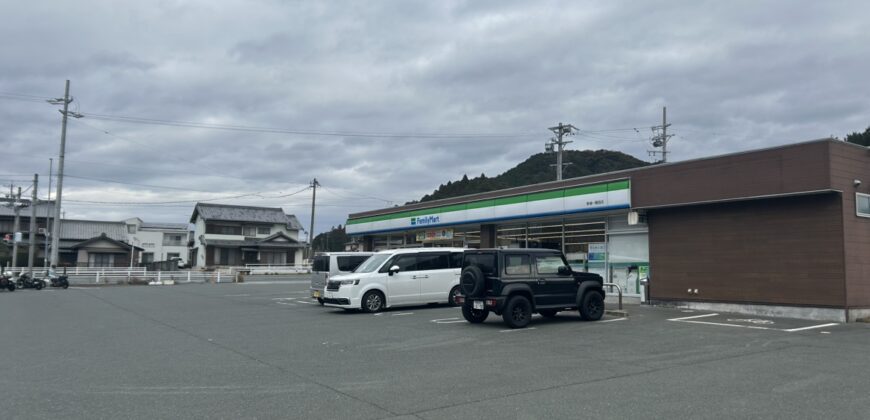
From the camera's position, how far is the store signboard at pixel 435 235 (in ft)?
92.9

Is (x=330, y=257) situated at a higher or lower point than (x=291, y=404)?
higher

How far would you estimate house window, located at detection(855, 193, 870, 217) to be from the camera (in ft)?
49.4

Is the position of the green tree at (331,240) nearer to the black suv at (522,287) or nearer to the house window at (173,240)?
the house window at (173,240)

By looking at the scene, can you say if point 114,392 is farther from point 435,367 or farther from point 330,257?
point 330,257

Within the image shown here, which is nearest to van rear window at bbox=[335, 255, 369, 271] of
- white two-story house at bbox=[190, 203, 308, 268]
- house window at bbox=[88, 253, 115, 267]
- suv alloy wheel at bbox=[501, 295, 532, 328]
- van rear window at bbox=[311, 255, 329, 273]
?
van rear window at bbox=[311, 255, 329, 273]

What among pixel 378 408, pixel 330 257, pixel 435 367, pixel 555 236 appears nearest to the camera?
pixel 378 408

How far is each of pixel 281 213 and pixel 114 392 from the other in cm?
6206

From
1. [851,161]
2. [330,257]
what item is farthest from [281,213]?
[851,161]

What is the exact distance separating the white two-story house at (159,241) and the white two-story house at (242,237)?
11.4m

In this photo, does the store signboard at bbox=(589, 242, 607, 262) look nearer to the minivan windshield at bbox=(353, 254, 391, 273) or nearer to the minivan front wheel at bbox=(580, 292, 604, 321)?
the minivan front wheel at bbox=(580, 292, 604, 321)

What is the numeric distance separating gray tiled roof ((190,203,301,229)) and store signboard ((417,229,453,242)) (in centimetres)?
3882

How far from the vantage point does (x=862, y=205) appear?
50.1 ft

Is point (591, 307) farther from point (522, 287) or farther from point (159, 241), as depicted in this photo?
point (159, 241)

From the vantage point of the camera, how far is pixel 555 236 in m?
22.7
